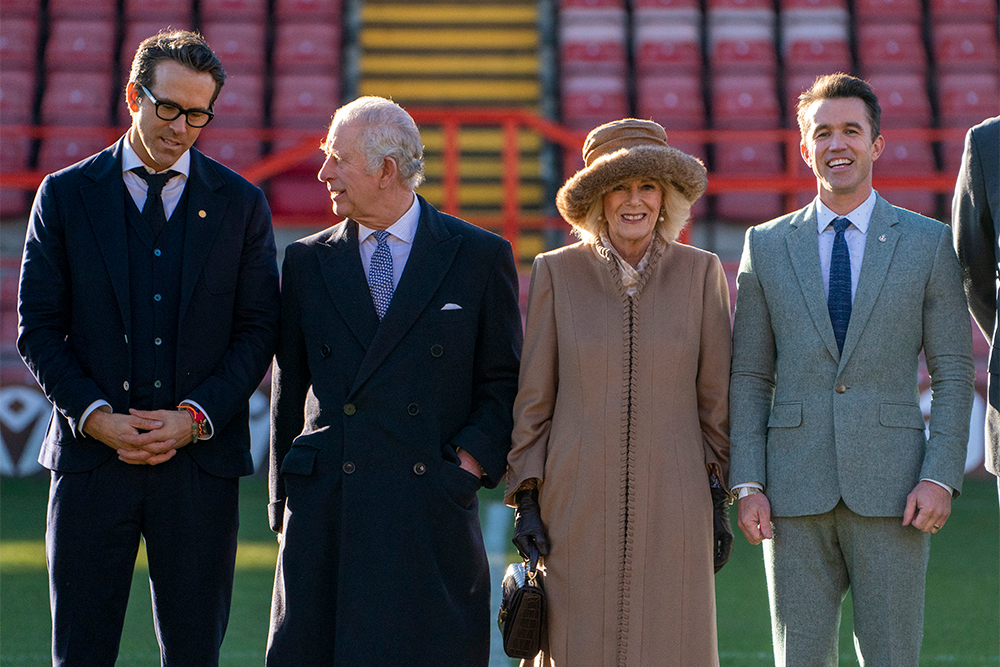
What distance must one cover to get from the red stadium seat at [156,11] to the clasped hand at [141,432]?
29.2 ft

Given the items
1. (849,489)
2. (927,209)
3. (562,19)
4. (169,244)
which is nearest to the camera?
(849,489)

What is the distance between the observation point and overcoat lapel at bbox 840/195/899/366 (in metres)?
2.61

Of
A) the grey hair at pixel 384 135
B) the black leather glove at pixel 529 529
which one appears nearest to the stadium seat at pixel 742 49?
the grey hair at pixel 384 135

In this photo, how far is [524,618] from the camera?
8.65ft

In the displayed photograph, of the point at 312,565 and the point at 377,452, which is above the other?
the point at 377,452

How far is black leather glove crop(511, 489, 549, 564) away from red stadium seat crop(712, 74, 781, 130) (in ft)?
26.0

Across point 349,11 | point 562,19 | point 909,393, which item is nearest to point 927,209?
Answer: point 562,19

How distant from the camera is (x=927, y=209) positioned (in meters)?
9.68

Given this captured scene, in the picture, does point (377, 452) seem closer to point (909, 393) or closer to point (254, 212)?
point (254, 212)

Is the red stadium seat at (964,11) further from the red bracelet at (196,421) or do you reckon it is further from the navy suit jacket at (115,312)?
the red bracelet at (196,421)

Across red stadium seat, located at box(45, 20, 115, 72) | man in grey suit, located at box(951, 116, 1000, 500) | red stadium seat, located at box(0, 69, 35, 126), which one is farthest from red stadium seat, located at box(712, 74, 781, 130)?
man in grey suit, located at box(951, 116, 1000, 500)

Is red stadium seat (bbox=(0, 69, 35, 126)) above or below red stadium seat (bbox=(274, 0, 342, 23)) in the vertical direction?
below

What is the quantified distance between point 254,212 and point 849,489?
1539mm

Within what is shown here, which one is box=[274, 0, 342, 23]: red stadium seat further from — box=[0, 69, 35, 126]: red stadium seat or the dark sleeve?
the dark sleeve
